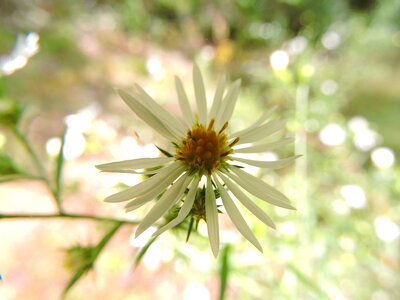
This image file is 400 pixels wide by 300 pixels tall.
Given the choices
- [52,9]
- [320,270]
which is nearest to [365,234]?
[320,270]

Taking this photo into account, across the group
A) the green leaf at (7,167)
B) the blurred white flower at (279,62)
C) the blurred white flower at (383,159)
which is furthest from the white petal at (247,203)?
the blurred white flower at (383,159)

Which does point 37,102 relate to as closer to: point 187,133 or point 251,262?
point 251,262

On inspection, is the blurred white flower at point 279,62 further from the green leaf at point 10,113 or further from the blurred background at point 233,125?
the green leaf at point 10,113

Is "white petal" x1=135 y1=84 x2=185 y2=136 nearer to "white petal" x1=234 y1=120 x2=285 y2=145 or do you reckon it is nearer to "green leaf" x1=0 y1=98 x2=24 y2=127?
"white petal" x1=234 y1=120 x2=285 y2=145

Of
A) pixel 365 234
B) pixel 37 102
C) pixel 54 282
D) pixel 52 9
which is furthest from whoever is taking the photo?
pixel 52 9

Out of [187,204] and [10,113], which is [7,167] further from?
[187,204]

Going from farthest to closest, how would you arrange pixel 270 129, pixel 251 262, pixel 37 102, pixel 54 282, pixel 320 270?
pixel 37 102
pixel 54 282
pixel 320 270
pixel 251 262
pixel 270 129

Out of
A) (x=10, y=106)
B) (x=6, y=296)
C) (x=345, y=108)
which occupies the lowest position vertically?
(x=6, y=296)
